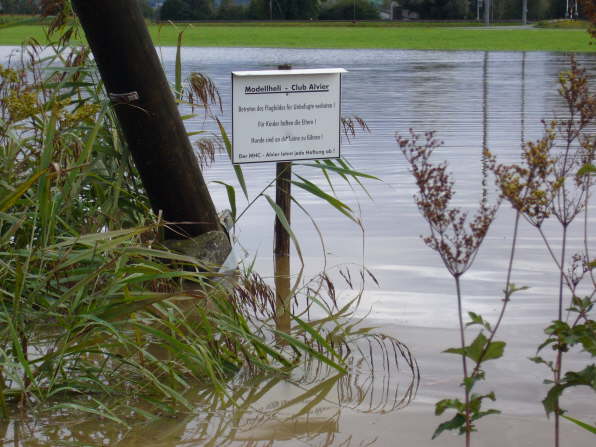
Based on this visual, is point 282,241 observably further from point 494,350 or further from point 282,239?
point 494,350

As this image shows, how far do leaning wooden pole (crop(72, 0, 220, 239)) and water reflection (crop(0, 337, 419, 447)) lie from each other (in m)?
1.07

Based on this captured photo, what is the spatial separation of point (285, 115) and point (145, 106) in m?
1.00

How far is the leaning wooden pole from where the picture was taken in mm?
4934

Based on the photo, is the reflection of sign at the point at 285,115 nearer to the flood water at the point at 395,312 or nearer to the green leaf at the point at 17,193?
the flood water at the point at 395,312

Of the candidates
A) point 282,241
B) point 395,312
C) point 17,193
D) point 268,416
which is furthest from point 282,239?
point 17,193

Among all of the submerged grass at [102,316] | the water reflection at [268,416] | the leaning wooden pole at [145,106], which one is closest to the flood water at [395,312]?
the water reflection at [268,416]

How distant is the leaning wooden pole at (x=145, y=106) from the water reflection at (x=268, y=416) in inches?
41.9

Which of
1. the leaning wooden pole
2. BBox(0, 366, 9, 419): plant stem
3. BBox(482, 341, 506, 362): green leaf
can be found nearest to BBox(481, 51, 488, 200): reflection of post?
BBox(482, 341, 506, 362): green leaf

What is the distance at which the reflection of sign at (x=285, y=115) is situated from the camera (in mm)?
5645

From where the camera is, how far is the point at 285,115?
5781 mm

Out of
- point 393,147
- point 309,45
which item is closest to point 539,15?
point 309,45

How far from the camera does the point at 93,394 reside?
3.89 m

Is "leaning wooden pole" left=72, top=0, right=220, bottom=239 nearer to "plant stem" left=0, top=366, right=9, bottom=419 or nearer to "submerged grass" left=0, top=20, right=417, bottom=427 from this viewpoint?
"submerged grass" left=0, top=20, right=417, bottom=427

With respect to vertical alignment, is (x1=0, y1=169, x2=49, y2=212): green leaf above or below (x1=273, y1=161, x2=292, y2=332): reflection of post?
above
